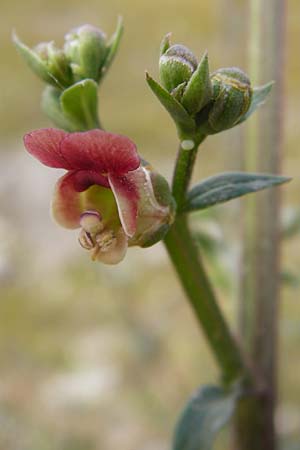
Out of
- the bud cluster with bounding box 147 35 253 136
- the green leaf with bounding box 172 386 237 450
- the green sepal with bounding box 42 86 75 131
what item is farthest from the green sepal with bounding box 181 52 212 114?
the green leaf with bounding box 172 386 237 450

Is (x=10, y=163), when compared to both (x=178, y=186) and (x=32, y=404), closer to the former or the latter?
(x=32, y=404)

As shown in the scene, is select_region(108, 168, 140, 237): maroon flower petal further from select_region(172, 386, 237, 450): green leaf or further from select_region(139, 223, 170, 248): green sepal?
select_region(172, 386, 237, 450): green leaf

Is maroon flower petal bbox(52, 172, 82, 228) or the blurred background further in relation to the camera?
the blurred background

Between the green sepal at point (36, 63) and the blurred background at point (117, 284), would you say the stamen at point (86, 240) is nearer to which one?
the green sepal at point (36, 63)

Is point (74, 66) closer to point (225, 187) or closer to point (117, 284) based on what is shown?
point (225, 187)

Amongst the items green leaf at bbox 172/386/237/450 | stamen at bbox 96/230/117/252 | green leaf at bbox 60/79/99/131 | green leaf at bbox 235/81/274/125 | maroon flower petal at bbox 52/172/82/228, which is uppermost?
green leaf at bbox 60/79/99/131

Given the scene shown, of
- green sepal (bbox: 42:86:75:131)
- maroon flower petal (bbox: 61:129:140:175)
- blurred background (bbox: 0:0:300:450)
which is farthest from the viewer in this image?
blurred background (bbox: 0:0:300:450)
